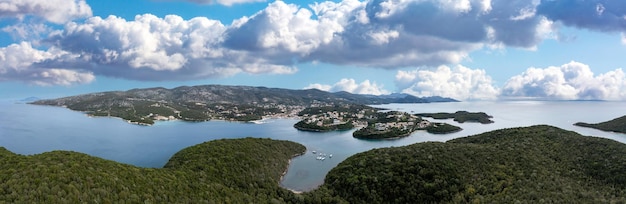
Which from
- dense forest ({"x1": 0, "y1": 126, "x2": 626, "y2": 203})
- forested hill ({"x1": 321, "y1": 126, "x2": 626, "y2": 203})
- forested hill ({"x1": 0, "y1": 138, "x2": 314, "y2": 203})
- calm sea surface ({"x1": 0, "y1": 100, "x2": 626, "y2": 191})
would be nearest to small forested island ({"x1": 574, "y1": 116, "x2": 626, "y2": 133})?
calm sea surface ({"x1": 0, "y1": 100, "x2": 626, "y2": 191})

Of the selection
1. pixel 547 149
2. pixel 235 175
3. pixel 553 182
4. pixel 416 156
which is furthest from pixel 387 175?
pixel 547 149

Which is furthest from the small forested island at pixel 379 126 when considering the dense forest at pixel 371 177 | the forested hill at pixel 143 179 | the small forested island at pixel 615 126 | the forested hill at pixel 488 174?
the forested hill at pixel 143 179

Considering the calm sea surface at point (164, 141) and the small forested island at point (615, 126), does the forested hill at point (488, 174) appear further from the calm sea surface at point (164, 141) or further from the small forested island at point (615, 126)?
the small forested island at point (615, 126)

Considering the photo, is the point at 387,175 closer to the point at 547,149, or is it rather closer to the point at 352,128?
the point at 547,149

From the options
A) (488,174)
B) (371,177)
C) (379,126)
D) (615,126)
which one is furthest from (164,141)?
(615,126)

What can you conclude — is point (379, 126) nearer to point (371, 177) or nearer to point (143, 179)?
point (371, 177)

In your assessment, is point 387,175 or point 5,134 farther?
point 5,134

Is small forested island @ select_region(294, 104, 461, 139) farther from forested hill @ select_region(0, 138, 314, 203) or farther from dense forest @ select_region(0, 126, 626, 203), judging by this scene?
forested hill @ select_region(0, 138, 314, 203)
